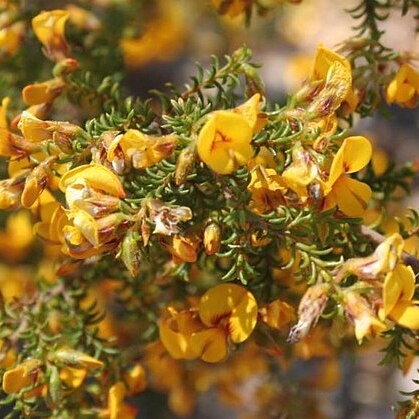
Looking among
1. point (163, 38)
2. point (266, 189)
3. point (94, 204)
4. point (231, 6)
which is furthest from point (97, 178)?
point (163, 38)

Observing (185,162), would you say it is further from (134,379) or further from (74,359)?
(134,379)

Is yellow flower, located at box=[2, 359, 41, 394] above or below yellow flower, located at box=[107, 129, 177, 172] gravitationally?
below

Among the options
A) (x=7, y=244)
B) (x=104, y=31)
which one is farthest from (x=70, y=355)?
(x=7, y=244)

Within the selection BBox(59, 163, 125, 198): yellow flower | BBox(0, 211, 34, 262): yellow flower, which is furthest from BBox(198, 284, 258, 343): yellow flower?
BBox(0, 211, 34, 262): yellow flower

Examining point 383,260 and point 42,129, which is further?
point 42,129

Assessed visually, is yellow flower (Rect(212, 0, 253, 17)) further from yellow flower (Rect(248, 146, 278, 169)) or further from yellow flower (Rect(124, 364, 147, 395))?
yellow flower (Rect(124, 364, 147, 395))

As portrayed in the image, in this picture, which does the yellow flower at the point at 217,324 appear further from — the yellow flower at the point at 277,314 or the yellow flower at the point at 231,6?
the yellow flower at the point at 231,6
